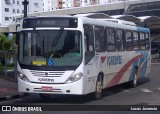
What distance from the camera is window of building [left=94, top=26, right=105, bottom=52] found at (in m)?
16.2

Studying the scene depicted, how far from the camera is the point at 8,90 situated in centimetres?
1919

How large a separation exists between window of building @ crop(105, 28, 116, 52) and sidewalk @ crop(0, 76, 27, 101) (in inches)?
A: 155

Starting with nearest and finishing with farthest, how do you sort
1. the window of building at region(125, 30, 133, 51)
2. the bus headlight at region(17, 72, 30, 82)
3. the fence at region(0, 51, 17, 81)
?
the bus headlight at region(17, 72, 30, 82), the window of building at region(125, 30, 133, 51), the fence at region(0, 51, 17, 81)

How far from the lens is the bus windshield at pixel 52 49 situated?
1455 cm

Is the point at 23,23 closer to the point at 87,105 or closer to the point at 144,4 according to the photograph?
the point at 87,105

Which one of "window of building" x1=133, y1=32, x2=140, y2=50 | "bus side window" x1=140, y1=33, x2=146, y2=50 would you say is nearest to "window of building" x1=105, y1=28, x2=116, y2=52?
"window of building" x1=133, y1=32, x2=140, y2=50

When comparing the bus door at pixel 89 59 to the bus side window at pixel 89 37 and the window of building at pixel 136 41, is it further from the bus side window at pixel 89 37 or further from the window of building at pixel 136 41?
the window of building at pixel 136 41

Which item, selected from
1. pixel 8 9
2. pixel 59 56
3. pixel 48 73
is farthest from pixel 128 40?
pixel 8 9

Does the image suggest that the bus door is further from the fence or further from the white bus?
the fence

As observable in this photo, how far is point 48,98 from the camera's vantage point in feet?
53.0

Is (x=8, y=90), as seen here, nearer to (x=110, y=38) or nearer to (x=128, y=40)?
(x=110, y=38)

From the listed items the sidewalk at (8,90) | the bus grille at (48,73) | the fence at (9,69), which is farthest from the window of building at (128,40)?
the bus grille at (48,73)

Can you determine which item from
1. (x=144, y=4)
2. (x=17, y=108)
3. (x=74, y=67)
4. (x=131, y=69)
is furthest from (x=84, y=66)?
(x=144, y=4)

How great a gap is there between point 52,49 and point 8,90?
531 cm
